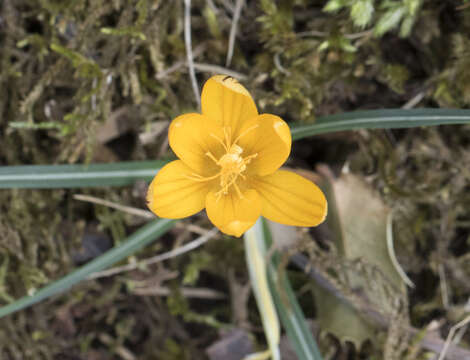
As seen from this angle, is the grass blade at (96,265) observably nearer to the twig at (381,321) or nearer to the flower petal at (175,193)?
the flower petal at (175,193)

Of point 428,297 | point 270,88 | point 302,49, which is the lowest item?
point 428,297

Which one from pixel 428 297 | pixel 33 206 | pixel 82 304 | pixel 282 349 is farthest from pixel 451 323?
pixel 33 206

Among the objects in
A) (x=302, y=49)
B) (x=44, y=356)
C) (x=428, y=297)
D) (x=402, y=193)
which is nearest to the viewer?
(x=302, y=49)

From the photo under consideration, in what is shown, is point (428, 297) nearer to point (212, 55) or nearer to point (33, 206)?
point (212, 55)

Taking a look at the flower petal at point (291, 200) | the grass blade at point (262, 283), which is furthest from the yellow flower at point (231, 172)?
the grass blade at point (262, 283)

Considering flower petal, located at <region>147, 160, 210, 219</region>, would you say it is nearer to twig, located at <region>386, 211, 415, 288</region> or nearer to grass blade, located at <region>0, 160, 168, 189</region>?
grass blade, located at <region>0, 160, 168, 189</region>

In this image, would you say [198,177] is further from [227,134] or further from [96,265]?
[96,265]

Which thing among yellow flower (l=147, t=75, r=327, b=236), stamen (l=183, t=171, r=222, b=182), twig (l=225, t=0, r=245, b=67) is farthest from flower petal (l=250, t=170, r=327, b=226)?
twig (l=225, t=0, r=245, b=67)
